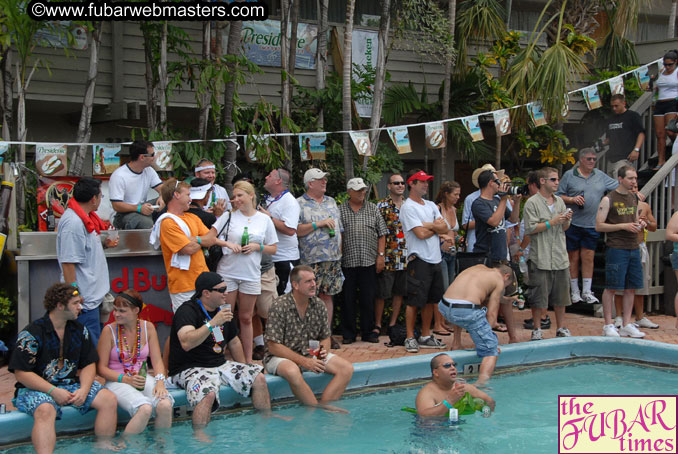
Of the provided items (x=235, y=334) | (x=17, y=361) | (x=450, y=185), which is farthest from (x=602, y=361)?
(x=17, y=361)

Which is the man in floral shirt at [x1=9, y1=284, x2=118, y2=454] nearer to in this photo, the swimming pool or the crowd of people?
the crowd of people

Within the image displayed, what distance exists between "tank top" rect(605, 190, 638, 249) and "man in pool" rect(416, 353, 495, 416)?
3.69 metres

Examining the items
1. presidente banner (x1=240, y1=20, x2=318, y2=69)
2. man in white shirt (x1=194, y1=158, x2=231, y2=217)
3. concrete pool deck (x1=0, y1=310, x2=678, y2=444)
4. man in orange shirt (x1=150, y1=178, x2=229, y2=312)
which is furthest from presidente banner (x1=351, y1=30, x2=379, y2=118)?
man in orange shirt (x1=150, y1=178, x2=229, y2=312)

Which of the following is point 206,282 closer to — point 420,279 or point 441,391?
point 441,391

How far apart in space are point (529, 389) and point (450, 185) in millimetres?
2745

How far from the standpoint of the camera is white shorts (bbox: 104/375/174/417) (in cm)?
591

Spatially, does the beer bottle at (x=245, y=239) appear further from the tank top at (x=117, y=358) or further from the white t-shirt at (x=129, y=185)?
the tank top at (x=117, y=358)

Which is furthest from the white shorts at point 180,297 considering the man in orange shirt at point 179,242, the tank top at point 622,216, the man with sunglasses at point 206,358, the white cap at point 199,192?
the tank top at point 622,216

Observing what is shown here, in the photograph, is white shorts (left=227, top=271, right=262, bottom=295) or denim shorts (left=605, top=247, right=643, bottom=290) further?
denim shorts (left=605, top=247, right=643, bottom=290)

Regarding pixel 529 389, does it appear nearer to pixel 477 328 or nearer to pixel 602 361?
pixel 477 328

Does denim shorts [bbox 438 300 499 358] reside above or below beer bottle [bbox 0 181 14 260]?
below

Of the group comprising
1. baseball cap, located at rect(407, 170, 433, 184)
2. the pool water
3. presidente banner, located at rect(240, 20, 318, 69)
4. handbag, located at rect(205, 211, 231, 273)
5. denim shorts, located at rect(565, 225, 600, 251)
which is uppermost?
presidente banner, located at rect(240, 20, 318, 69)

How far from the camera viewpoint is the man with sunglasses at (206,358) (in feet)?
20.4

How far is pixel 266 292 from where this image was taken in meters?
8.04
